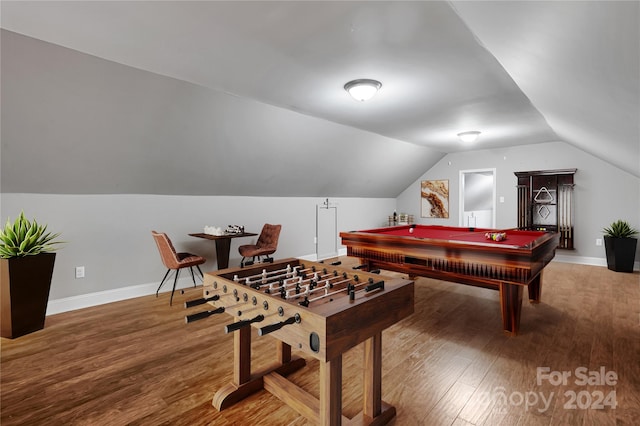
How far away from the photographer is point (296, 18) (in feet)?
6.29

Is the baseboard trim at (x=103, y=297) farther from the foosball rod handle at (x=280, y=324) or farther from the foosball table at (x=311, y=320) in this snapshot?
the foosball rod handle at (x=280, y=324)

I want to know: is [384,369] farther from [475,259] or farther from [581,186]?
[581,186]

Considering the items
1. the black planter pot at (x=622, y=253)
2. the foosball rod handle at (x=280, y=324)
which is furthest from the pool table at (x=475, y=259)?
the black planter pot at (x=622, y=253)

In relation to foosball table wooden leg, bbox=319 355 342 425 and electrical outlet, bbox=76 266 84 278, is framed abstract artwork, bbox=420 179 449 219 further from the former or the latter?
electrical outlet, bbox=76 266 84 278

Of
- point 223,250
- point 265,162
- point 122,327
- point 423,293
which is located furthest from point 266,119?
point 423,293

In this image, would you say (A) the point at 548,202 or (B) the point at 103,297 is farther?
(A) the point at 548,202

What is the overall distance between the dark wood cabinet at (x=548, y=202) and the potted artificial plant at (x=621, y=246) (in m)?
0.60

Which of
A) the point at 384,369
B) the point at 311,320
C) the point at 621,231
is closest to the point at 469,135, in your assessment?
the point at 621,231

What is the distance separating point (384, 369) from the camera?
2170mm

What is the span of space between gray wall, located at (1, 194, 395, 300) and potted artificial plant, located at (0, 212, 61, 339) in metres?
0.51

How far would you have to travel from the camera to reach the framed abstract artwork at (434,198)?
741 cm

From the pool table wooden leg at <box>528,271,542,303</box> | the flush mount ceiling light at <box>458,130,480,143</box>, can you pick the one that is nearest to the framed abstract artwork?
the flush mount ceiling light at <box>458,130,480,143</box>

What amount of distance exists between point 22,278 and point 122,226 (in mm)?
1155

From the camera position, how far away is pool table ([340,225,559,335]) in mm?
2486
